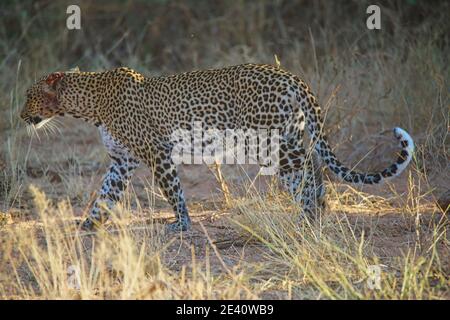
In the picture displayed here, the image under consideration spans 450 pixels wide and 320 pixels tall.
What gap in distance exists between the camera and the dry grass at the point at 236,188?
5238 mm

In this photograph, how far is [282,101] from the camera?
21.6 feet

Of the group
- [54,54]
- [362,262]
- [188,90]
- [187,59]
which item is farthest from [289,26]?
[362,262]

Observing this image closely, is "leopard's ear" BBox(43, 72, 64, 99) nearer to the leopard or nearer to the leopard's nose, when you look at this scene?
the leopard

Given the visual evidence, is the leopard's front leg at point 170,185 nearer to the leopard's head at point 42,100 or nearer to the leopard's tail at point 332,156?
the leopard's head at point 42,100

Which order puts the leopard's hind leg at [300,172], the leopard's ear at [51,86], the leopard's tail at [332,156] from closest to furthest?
the leopard's tail at [332,156] < the leopard's hind leg at [300,172] < the leopard's ear at [51,86]

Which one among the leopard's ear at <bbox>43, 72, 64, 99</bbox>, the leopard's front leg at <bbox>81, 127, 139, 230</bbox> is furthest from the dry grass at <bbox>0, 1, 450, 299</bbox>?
the leopard's ear at <bbox>43, 72, 64, 99</bbox>

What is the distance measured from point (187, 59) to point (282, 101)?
6776 mm

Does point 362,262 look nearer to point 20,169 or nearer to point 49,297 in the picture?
point 49,297

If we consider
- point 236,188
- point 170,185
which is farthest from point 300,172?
point 170,185

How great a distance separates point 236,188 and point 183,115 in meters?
0.77

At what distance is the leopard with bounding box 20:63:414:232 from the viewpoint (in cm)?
661

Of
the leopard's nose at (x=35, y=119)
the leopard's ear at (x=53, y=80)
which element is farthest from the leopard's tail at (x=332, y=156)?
the leopard's nose at (x=35, y=119)

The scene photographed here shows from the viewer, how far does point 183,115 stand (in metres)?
7.07

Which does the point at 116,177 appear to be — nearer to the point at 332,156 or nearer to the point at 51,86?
the point at 51,86
